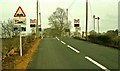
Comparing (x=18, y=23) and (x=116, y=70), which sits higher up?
(x=18, y=23)

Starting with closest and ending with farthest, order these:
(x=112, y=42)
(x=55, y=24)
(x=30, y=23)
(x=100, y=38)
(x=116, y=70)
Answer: (x=116, y=70)
(x=112, y=42)
(x=100, y=38)
(x=30, y=23)
(x=55, y=24)

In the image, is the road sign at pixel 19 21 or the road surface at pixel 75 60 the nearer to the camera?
the road surface at pixel 75 60

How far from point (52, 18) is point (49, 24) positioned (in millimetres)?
2712

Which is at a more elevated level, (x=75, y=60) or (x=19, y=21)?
(x=19, y=21)

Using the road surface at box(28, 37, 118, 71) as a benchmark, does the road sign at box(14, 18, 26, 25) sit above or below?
above

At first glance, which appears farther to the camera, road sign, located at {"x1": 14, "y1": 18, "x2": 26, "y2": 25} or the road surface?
road sign, located at {"x1": 14, "y1": 18, "x2": 26, "y2": 25}

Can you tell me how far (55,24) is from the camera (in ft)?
372

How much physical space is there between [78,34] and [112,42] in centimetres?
3532

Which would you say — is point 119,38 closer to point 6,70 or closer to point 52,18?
point 6,70

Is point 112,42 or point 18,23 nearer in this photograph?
point 18,23

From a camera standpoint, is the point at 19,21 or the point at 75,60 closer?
the point at 75,60

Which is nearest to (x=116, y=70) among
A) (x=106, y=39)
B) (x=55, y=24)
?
(x=106, y=39)

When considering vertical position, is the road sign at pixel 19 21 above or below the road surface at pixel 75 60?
above

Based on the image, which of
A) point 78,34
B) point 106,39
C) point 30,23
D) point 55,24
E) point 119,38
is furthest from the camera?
point 55,24
